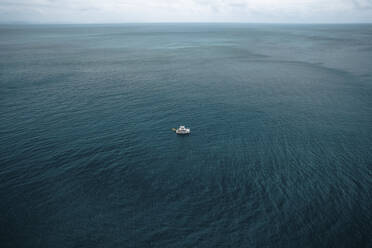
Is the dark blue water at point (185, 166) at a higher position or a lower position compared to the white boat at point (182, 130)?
lower

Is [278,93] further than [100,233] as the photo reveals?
Yes

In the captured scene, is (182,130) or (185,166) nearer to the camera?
(185,166)

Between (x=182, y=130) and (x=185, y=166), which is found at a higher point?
A: (x=182, y=130)

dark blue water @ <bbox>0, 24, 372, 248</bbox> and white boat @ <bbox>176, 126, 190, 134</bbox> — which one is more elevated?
white boat @ <bbox>176, 126, 190, 134</bbox>

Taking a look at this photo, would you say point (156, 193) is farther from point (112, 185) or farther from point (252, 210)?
point (252, 210)

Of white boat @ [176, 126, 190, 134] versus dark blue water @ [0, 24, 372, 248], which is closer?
dark blue water @ [0, 24, 372, 248]

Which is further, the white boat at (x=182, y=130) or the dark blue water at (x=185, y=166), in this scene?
the white boat at (x=182, y=130)

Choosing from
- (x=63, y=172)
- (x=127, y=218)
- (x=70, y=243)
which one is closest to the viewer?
(x=70, y=243)

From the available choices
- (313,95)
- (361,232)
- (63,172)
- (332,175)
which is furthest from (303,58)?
(63,172)
